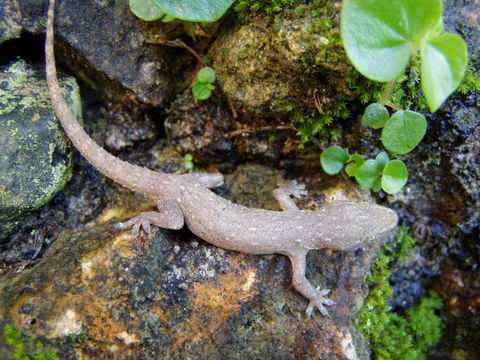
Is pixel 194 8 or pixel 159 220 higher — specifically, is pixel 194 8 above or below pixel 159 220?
above

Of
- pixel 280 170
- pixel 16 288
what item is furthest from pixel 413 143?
pixel 16 288

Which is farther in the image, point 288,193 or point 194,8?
point 288,193

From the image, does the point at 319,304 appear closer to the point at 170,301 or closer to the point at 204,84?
the point at 170,301

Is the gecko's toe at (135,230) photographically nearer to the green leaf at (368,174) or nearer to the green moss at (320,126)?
the green moss at (320,126)

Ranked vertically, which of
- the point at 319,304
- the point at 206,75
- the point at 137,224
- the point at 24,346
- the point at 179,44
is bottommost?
the point at 24,346

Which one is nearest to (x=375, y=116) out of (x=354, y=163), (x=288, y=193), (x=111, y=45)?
(x=354, y=163)

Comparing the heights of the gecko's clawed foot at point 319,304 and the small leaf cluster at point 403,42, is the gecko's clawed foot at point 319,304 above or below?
below

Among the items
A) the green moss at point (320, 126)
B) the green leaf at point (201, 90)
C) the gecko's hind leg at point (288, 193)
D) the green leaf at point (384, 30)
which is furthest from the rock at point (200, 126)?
the green leaf at point (384, 30)
